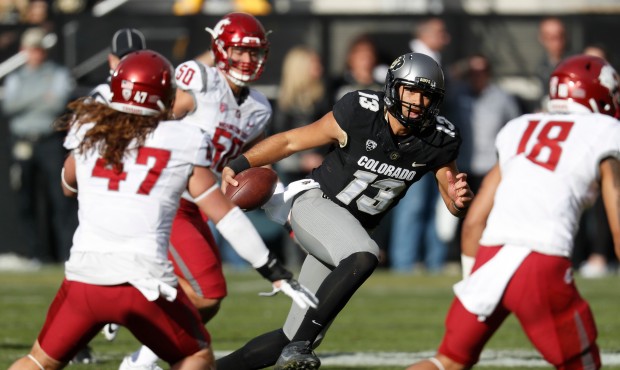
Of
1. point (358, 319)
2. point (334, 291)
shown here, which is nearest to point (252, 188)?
point (334, 291)

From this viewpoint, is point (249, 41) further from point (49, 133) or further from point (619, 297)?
point (49, 133)

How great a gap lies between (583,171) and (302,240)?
159 cm

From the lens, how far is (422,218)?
1188 cm

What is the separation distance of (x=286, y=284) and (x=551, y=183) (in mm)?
976

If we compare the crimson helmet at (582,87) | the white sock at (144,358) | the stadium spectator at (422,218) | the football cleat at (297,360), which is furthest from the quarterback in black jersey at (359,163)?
the stadium spectator at (422,218)

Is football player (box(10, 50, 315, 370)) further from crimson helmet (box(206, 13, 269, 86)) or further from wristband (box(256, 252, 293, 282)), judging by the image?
crimson helmet (box(206, 13, 269, 86))

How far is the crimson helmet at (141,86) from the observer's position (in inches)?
182

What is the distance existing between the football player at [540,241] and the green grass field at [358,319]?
81.9 inches

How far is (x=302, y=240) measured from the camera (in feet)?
18.9

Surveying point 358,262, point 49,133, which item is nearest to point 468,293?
point 358,262

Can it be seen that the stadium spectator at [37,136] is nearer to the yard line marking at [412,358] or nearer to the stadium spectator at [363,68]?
the stadium spectator at [363,68]

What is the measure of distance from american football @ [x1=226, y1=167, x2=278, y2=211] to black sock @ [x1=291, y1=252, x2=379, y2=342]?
0.61 metres

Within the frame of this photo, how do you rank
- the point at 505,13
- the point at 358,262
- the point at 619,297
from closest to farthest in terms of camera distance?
the point at 358,262, the point at 619,297, the point at 505,13

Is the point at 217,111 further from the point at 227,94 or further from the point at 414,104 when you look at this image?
the point at 414,104
